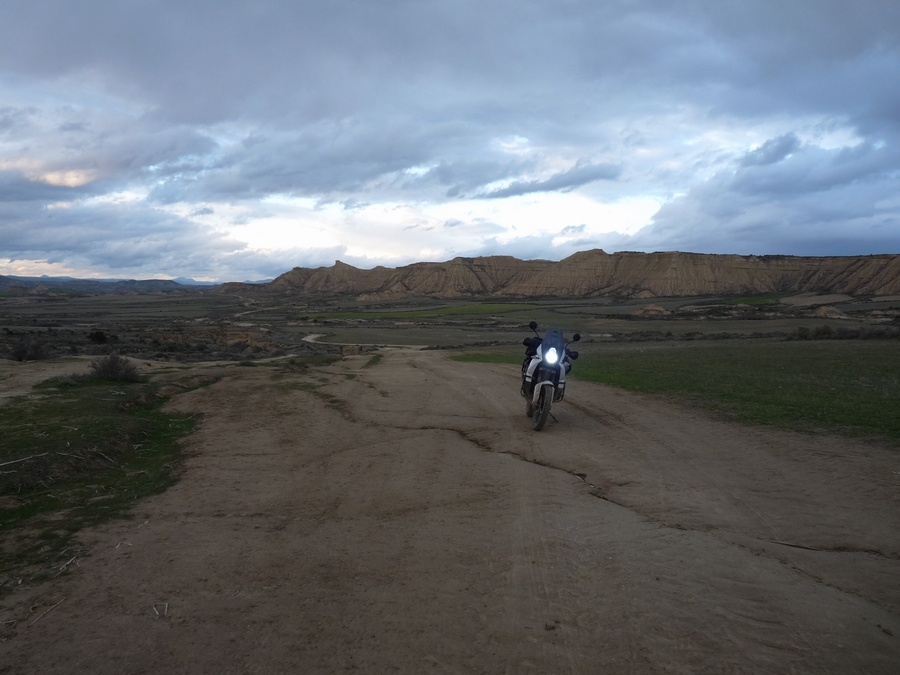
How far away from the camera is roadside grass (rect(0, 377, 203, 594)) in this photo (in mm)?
5387

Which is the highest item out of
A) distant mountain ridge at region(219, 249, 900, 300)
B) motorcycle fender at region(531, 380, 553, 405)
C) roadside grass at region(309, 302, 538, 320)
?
distant mountain ridge at region(219, 249, 900, 300)

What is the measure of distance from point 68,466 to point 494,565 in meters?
5.80

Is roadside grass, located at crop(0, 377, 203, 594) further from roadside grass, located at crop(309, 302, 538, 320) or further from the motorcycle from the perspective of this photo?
roadside grass, located at crop(309, 302, 538, 320)

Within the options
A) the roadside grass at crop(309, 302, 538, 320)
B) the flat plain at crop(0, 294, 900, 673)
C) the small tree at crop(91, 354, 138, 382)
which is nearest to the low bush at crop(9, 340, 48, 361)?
the small tree at crop(91, 354, 138, 382)

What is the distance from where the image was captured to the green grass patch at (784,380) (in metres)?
10.6

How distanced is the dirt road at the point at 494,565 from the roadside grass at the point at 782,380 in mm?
1584

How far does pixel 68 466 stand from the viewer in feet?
24.2

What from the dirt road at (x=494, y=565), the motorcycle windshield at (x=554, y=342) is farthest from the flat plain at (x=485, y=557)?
the motorcycle windshield at (x=554, y=342)

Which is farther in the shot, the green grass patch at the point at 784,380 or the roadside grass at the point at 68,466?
the green grass patch at the point at 784,380

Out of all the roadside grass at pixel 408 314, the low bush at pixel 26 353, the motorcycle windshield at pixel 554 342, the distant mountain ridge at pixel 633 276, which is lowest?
the roadside grass at pixel 408 314

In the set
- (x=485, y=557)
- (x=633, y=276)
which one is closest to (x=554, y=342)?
(x=485, y=557)

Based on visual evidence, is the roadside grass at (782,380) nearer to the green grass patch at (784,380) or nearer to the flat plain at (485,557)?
the green grass patch at (784,380)

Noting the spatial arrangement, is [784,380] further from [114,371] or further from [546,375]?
[114,371]

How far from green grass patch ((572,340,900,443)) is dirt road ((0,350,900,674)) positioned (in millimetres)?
1705
